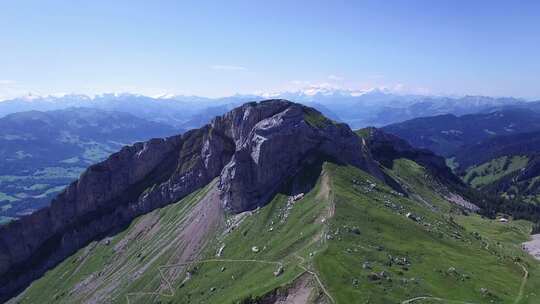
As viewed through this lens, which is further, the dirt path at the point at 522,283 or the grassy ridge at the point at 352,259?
the dirt path at the point at 522,283

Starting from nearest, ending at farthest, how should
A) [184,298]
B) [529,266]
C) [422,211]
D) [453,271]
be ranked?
[453,271] < [529,266] < [184,298] < [422,211]

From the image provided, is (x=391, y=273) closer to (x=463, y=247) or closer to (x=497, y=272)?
(x=497, y=272)

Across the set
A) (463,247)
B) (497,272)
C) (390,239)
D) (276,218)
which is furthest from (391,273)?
(276,218)

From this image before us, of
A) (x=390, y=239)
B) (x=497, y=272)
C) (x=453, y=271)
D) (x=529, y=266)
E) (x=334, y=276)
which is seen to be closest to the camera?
(x=334, y=276)

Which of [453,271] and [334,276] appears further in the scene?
[453,271]

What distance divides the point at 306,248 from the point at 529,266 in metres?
72.9

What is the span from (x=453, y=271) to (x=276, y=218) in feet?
261

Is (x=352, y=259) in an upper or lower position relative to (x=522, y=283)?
upper

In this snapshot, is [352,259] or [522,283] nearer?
[352,259]

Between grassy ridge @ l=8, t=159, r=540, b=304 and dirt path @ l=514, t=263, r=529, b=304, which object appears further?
dirt path @ l=514, t=263, r=529, b=304

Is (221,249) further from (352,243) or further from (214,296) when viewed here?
(352,243)

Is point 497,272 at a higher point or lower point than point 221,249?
higher

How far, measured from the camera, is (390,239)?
5792 inches

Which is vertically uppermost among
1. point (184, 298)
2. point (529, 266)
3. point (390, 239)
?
point (390, 239)
